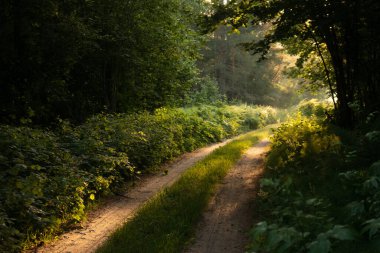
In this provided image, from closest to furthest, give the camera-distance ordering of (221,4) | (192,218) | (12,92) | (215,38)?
(192,218) < (221,4) < (12,92) < (215,38)

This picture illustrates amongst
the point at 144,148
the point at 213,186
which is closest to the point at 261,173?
the point at 213,186

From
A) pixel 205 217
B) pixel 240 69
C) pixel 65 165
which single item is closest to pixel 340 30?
pixel 205 217

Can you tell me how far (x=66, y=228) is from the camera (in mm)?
7363

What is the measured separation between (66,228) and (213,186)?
12.1 ft

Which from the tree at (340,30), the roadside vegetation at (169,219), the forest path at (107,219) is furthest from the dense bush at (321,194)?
the forest path at (107,219)

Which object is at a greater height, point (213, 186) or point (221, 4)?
point (221, 4)

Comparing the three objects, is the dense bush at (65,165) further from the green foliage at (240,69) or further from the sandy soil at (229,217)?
the green foliage at (240,69)

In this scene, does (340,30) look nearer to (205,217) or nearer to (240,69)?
(205,217)

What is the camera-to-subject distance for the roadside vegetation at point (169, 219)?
6133 millimetres

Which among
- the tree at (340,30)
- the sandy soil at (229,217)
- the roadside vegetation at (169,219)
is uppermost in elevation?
the tree at (340,30)

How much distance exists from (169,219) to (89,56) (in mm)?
10083

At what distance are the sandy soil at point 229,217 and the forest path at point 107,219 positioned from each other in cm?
173

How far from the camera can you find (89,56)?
15.4m

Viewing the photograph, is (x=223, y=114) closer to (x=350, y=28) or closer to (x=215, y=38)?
(x=350, y=28)
